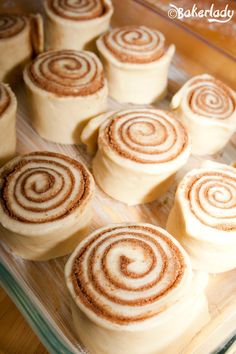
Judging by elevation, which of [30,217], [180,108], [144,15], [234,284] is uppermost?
[144,15]

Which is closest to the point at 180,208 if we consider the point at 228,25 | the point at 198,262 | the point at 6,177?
the point at 198,262

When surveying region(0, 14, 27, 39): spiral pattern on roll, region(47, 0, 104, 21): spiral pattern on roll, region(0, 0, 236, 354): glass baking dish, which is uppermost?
region(47, 0, 104, 21): spiral pattern on roll

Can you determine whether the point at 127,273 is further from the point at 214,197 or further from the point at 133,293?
the point at 214,197

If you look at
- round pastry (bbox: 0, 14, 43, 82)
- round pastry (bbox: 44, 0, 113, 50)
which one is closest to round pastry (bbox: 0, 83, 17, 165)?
round pastry (bbox: 0, 14, 43, 82)

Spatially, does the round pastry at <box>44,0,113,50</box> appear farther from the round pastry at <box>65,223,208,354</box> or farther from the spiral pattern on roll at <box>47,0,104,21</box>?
the round pastry at <box>65,223,208,354</box>

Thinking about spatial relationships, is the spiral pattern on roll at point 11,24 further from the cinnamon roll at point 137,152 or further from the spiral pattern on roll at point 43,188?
the spiral pattern on roll at point 43,188

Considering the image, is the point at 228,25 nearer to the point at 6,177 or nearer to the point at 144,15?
the point at 144,15

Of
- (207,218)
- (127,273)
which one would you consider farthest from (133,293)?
(207,218)
